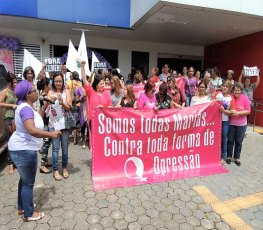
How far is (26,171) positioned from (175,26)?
24.9ft

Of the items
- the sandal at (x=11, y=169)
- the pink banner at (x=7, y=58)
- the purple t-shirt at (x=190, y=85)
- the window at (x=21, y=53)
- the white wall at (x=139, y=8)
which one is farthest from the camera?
the window at (x=21, y=53)

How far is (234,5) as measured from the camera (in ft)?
22.7

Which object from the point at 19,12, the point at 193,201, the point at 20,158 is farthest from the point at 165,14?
the point at 20,158

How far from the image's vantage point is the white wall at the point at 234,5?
21.5ft

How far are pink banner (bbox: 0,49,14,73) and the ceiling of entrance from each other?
97 cm

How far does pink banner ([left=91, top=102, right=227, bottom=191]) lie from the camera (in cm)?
404

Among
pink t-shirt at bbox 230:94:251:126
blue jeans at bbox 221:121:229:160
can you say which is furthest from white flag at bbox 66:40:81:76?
pink t-shirt at bbox 230:94:251:126

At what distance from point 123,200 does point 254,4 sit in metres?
6.78

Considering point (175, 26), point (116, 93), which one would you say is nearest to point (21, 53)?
point (175, 26)

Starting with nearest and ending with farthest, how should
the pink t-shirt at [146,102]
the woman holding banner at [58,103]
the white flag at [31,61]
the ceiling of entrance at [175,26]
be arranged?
the woman holding banner at [58,103], the pink t-shirt at [146,102], the white flag at [31,61], the ceiling of entrance at [175,26]

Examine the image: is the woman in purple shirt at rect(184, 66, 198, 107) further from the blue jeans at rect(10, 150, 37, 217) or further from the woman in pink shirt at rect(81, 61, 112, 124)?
the blue jeans at rect(10, 150, 37, 217)

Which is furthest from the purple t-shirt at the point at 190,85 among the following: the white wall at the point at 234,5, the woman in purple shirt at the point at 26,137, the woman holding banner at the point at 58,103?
the woman in purple shirt at the point at 26,137

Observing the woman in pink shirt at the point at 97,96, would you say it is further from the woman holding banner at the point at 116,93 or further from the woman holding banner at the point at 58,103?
the woman holding banner at the point at 58,103

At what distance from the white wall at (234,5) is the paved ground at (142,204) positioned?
451 cm
